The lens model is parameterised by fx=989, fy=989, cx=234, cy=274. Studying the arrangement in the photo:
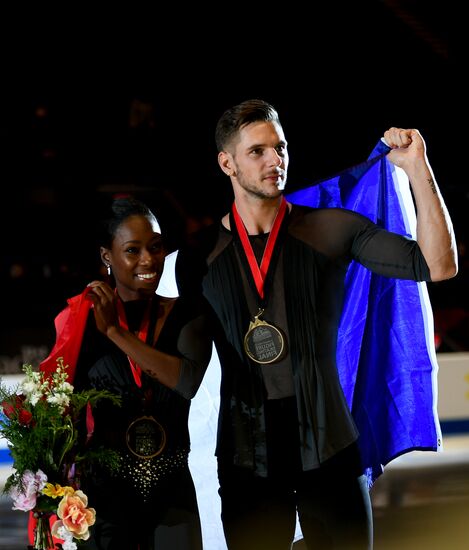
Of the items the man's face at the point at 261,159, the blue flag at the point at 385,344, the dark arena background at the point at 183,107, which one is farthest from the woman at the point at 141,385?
the dark arena background at the point at 183,107

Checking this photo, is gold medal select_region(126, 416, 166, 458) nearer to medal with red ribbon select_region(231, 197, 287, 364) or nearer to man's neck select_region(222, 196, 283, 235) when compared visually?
medal with red ribbon select_region(231, 197, 287, 364)

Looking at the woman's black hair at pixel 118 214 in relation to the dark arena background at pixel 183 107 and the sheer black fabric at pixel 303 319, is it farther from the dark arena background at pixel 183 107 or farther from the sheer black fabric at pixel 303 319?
the dark arena background at pixel 183 107

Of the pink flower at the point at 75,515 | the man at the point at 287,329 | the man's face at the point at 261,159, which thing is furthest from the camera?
the man's face at the point at 261,159

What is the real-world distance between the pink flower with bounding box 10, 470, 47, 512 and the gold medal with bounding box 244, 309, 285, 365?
0.69 meters

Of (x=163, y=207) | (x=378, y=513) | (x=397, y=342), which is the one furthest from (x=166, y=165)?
(x=397, y=342)

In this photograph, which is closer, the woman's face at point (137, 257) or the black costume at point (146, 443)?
the black costume at point (146, 443)

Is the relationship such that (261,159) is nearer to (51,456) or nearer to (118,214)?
(118,214)

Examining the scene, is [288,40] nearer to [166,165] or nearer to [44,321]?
[166,165]

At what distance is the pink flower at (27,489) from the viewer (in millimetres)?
2676

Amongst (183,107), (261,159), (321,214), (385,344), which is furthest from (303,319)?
(183,107)

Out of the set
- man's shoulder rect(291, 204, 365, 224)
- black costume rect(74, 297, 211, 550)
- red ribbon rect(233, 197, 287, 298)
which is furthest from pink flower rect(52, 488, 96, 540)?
man's shoulder rect(291, 204, 365, 224)

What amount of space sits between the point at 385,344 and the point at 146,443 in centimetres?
96

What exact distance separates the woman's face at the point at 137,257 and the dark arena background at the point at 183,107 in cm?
585

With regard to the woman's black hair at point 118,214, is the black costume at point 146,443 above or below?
below
